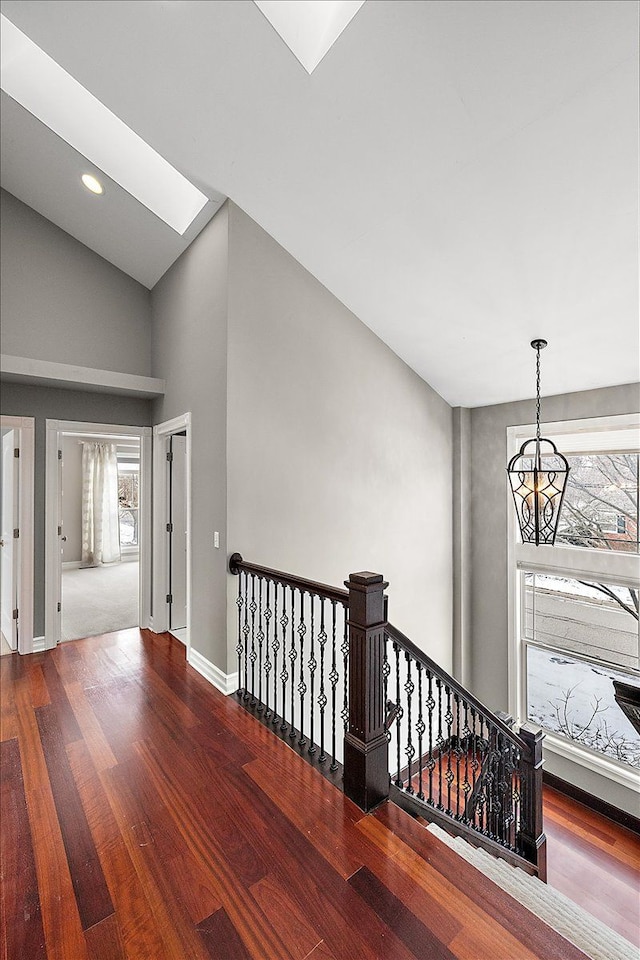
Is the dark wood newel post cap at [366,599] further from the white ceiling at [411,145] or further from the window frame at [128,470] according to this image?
the window frame at [128,470]

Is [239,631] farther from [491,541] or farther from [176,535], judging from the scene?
[491,541]

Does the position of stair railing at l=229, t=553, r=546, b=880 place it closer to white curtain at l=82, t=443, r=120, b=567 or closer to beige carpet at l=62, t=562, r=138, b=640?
beige carpet at l=62, t=562, r=138, b=640

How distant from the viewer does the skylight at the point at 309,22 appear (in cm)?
216

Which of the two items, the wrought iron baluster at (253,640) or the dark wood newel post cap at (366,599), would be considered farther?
the wrought iron baluster at (253,640)

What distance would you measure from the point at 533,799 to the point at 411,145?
4.09 m

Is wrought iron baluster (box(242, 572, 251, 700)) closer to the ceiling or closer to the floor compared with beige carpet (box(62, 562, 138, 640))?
closer to the ceiling

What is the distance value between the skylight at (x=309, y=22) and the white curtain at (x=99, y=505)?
7888 mm

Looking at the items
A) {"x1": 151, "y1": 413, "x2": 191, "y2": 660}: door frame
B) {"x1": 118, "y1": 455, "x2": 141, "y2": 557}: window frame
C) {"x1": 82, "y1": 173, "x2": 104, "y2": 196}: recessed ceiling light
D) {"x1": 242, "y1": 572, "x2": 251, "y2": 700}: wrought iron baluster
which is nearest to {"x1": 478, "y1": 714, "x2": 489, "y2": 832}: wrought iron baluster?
{"x1": 242, "y1": 572, "x2": 251, "y2": 700}: wrought iron baluster

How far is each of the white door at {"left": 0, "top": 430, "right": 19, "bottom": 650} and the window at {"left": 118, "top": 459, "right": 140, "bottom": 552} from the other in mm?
5061

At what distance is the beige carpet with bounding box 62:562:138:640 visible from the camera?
16.0ft

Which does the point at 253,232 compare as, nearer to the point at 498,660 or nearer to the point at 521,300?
the point at 521,300

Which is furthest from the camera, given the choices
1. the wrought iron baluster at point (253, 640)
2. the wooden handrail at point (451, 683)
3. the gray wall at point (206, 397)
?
the gray wall at point (206, 397)

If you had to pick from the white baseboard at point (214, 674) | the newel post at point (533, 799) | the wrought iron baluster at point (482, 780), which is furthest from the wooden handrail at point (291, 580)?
the newel post at point (533, 799)

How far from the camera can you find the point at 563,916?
1.87 m
